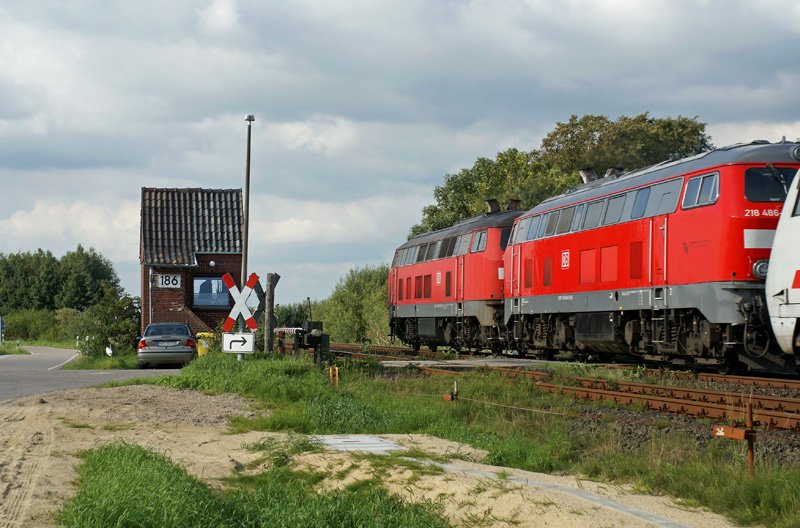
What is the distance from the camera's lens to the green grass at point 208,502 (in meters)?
7.32

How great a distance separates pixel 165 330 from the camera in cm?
2973

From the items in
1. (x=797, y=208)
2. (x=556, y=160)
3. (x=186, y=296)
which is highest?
(x=556, y=160)

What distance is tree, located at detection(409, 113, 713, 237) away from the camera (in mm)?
50938

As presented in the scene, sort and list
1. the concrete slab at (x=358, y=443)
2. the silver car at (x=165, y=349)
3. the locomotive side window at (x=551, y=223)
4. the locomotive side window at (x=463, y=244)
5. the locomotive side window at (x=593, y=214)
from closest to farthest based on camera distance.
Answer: the concrete slab at (x=358, y=443) → the locomotive side window at (x=593, y=214) → the locomotive side window at (x=551, y=223) → the silver car at (x=165, y=349) → the locomotive side window at (x=463, y=244)

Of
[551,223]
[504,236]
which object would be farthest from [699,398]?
[504,236]

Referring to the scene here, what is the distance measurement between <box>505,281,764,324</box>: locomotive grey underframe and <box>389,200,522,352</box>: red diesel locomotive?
299 centimetres

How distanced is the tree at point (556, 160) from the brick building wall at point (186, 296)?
12.9m

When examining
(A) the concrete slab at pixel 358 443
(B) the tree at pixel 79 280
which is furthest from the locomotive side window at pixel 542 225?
(B) the tree at pixel 79 280

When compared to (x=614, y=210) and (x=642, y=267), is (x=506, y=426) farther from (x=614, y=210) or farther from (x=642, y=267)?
(x=614, y=210)

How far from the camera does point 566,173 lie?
56.6 meters

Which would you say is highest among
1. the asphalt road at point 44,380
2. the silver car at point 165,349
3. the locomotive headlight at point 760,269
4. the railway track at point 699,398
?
the locomotive headlight at point 760,269

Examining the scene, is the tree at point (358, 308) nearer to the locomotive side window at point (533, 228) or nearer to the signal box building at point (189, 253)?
the signal box building at point (189, 253)

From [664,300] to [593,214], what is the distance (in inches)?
165

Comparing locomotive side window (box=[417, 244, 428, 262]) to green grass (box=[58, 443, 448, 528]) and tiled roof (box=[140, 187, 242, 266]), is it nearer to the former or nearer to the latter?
tiled roof (box=[140, 187, 242, 266])
